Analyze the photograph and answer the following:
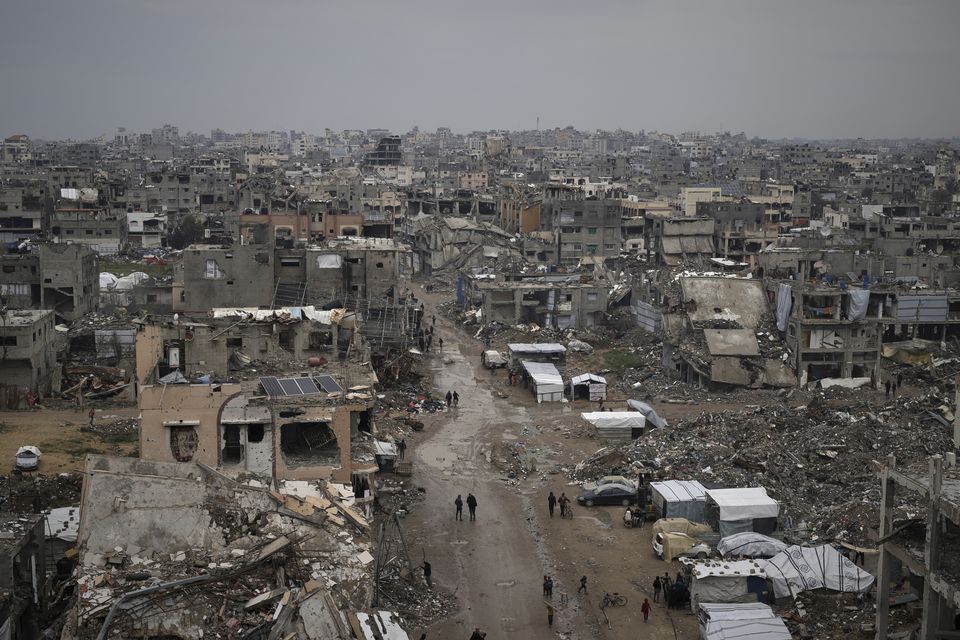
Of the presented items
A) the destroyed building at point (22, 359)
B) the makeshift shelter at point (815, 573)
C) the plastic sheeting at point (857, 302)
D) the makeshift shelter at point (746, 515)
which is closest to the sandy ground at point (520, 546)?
the makeshift shelter at point (746, 515)

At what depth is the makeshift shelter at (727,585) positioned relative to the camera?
18.1 metres

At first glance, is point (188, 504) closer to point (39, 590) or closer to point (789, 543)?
point (39, 590)

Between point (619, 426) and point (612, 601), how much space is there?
1021 centimetres

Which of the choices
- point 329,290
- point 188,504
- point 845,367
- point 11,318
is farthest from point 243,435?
point 845,367

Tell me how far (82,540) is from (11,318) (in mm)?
20219

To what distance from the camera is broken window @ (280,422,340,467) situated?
18266 mm

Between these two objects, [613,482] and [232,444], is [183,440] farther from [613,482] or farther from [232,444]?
[613,482]

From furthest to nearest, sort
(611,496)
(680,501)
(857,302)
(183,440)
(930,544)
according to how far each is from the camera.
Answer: (857,302)
(611,496)
(680,501)
(183,440)
(930,544)

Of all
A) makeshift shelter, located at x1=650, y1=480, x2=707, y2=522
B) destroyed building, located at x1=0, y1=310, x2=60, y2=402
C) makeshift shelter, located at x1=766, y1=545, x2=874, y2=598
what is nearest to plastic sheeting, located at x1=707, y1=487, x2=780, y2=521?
makeshift shelter, located at x1=650, y1=480, x2=707, y2=522

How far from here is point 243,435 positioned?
58.6ft

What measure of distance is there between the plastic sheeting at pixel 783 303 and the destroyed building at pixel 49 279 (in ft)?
77.1

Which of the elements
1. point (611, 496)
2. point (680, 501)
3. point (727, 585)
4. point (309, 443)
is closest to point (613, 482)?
point (611, 496)

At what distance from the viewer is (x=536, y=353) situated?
36219 millimetres

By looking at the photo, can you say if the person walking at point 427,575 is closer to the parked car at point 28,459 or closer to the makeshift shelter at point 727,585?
the makeshift shelter at point 727,585
